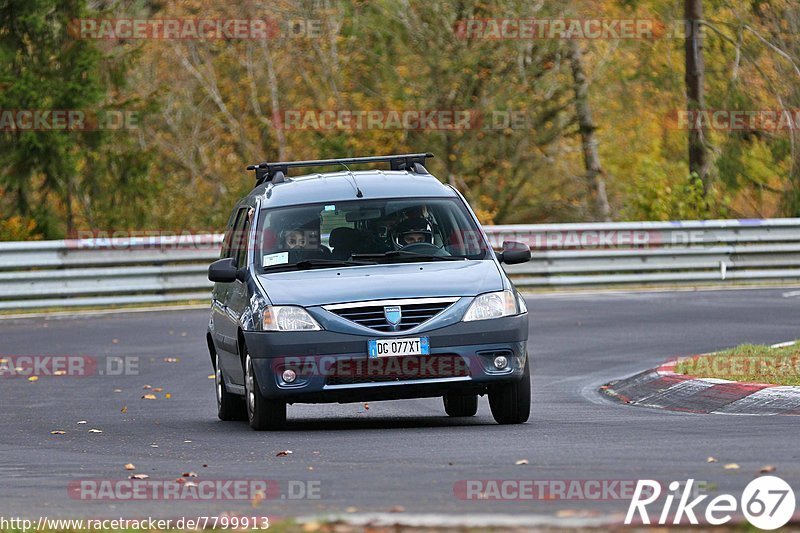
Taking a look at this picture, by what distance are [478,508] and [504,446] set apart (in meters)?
2.71

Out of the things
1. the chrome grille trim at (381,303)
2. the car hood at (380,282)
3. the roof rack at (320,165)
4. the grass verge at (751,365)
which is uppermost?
the roof rack at (320,165)

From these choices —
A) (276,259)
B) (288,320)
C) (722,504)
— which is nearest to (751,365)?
(276,259)

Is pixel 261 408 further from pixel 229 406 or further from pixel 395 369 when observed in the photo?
pixel 229 406

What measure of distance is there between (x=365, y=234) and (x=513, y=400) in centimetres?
169

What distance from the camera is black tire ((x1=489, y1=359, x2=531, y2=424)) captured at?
11508mm

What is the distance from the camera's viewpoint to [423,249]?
1209 centimetres

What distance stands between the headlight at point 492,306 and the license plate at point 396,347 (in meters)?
0.36

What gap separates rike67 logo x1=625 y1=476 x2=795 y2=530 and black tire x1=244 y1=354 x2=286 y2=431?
429cm

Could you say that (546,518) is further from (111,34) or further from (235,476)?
(111,34)

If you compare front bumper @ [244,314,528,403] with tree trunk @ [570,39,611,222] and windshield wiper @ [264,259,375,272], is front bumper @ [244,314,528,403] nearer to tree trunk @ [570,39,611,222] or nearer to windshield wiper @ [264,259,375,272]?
windshield wiper @ [264,259,375,272]

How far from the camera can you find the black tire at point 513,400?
453 inches

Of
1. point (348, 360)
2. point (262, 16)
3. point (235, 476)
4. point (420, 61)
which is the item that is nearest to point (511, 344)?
point (348, 360)

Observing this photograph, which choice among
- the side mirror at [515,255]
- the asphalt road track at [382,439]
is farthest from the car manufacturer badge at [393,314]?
the side mirror at [515,255]

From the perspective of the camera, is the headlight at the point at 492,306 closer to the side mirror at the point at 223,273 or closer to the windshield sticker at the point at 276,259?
the windshield sticker at the point at 276,259
